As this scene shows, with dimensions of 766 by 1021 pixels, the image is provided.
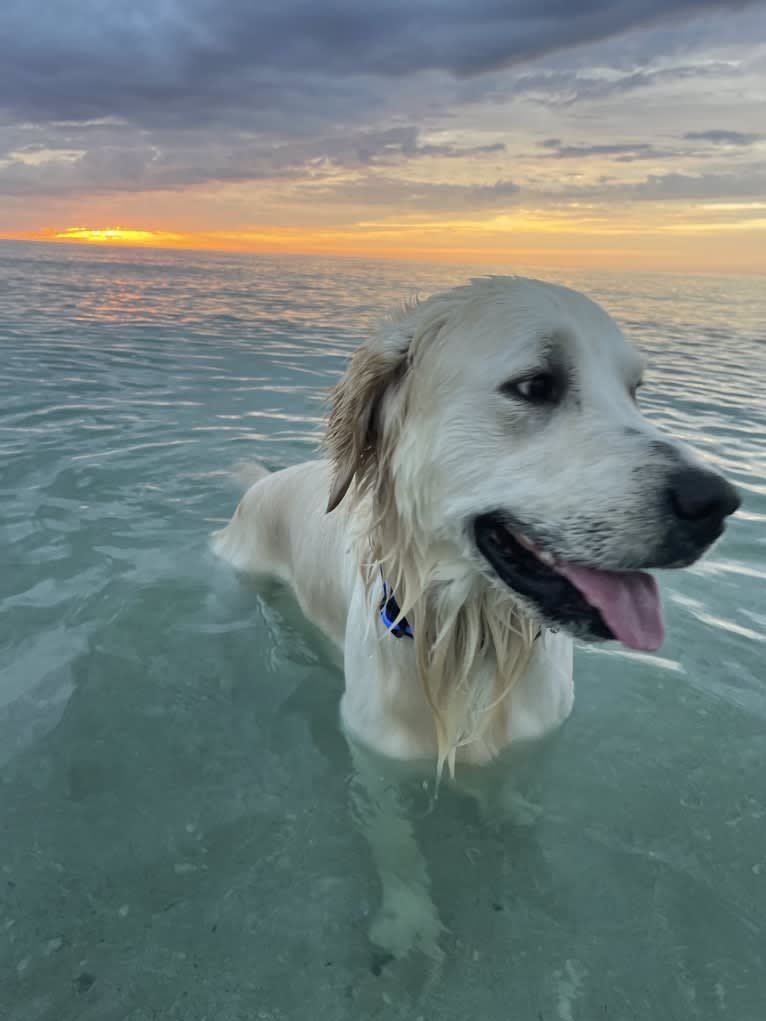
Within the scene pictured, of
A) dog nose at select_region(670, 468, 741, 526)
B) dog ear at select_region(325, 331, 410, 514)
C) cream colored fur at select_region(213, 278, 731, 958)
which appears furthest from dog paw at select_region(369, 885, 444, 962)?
dog nose at select_region(670, 468, 741, 526)

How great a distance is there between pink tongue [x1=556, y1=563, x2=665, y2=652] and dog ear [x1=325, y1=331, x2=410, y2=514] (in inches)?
34.9

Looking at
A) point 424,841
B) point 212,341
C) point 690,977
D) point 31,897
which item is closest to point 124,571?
point 31,897

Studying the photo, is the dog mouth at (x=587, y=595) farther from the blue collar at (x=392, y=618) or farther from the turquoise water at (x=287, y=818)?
the turquoise water at (x=287, y=818)

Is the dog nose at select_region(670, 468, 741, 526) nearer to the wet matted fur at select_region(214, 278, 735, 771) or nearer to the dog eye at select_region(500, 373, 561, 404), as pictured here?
the wet matted fur at select_region(214, 278, 735, 771)

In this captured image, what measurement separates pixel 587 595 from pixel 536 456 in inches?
18.9

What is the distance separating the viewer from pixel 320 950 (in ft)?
8.83

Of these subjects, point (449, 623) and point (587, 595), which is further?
point (449, 623)

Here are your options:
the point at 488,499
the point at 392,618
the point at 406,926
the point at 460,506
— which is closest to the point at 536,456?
the point at 488,499

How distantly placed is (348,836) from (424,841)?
0.31 m

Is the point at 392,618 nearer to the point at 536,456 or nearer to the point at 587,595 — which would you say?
the point at 587,595

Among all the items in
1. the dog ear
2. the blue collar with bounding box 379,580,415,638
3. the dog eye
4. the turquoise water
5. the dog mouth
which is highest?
the dog eye

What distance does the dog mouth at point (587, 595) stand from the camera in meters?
2.49

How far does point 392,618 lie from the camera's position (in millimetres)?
3115

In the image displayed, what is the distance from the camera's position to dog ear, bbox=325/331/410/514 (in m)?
2.87
